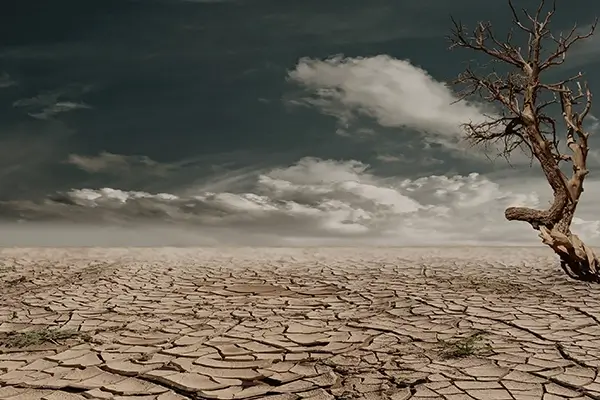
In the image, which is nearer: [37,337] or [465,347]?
[465,347]

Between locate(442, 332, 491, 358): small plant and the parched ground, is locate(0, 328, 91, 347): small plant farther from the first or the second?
locate(442, 332, 491, 358): small plant

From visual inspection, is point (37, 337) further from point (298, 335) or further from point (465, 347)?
point (465, 347)

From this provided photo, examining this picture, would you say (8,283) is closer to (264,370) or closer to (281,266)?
(281,266)

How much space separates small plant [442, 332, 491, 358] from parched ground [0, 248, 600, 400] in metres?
0.01

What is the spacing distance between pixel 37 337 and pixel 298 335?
1676 millimetres

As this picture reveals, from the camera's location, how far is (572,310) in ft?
15.9

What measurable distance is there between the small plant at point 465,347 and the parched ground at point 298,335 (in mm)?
11

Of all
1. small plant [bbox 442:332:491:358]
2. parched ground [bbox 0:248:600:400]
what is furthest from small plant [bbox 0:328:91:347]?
small plant [bbox 442:332:491:358]

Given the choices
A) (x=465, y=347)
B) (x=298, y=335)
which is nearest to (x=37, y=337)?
(x=298, y=335)

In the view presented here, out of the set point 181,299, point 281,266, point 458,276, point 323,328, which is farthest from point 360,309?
point 281,266

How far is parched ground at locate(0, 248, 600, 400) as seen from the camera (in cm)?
294

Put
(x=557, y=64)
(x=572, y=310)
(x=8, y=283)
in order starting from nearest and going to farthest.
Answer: (x=572, y=310) → (x=8, y=283) → (x=557, y=64)

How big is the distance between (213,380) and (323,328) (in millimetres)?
1240

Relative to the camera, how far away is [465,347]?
350 centimetres
